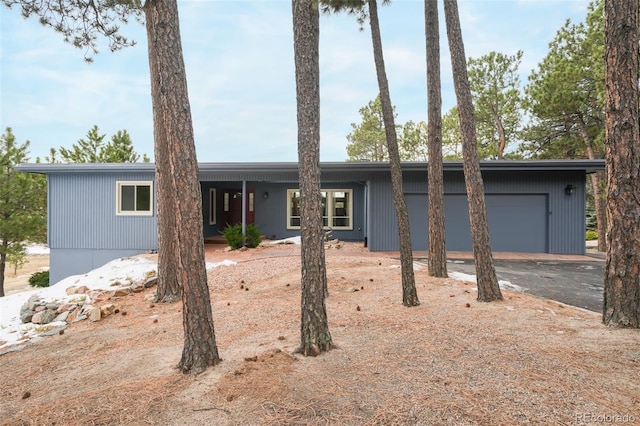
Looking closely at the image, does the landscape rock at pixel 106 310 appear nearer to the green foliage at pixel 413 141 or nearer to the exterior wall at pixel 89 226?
the exterior wall at pixel 89 226

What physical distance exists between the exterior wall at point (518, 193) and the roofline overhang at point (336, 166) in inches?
22.2

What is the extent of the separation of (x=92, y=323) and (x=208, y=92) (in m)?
18.6

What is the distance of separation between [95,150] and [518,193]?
84.9 feet

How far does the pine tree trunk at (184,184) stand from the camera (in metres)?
2.88

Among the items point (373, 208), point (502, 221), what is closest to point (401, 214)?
point (373, 208)

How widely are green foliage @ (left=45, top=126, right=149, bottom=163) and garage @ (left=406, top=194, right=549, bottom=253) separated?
21243mm

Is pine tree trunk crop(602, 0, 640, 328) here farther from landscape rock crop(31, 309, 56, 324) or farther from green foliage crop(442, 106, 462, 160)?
green foliage crop(442, 106, 462, 160)

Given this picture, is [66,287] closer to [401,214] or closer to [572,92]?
[401,214]

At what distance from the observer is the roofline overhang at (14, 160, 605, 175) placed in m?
10.2

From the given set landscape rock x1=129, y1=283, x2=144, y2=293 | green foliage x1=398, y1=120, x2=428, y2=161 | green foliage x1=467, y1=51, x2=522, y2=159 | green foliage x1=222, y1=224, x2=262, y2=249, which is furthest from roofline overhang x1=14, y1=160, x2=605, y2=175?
green foliage x1=398, y1=120, x2=428, y2=161

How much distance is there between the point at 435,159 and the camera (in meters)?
A: 6.32

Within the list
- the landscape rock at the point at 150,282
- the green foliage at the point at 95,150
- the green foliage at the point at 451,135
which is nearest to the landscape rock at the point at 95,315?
the landscape rock at the point at 150,282

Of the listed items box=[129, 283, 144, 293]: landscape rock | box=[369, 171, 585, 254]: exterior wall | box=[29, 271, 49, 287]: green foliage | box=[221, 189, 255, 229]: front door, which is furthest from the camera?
box=[221, 189, 255, 229]: front door

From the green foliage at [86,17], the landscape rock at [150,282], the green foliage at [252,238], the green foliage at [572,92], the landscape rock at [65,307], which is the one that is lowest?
the landscape rock at [65,307]
